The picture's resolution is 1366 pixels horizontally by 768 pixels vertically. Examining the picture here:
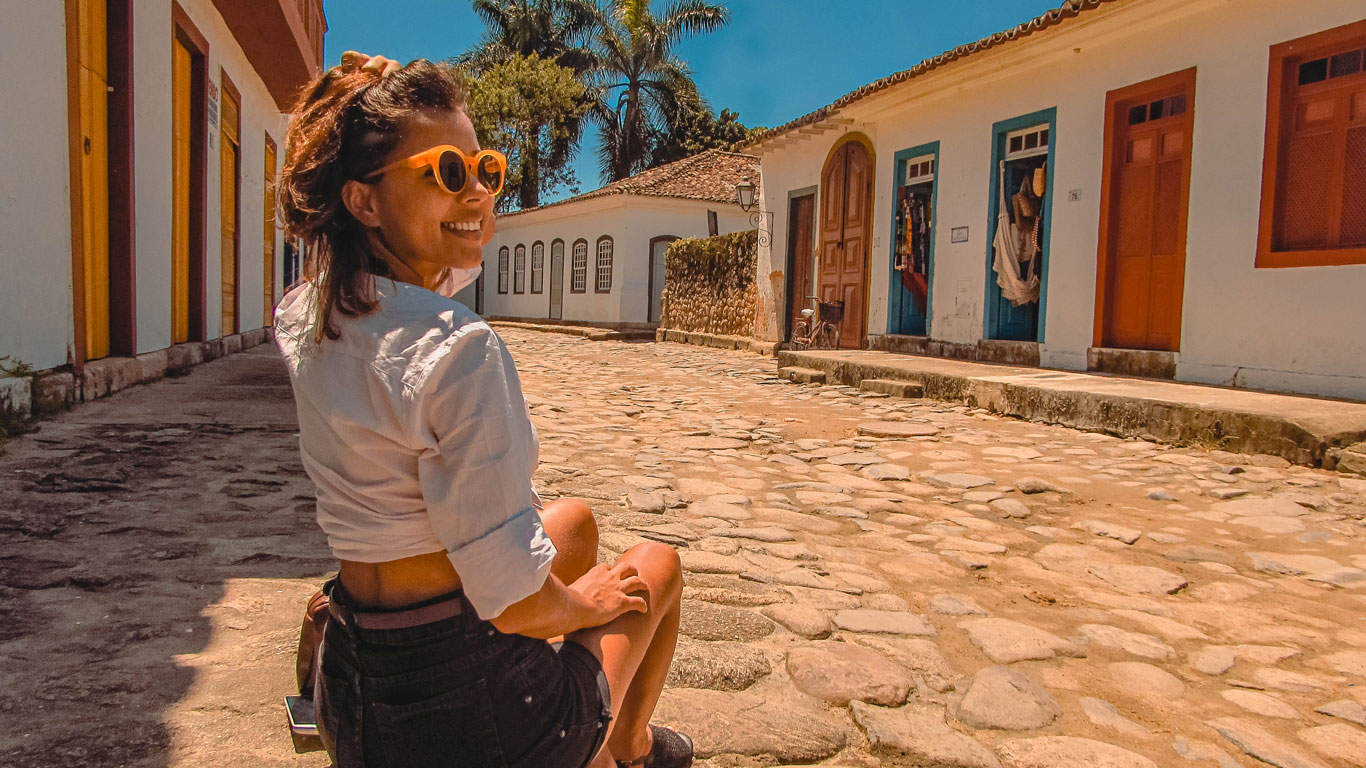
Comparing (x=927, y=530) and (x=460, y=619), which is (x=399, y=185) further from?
(x=927, y=530)

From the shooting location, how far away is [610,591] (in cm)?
140

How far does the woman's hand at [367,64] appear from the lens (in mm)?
1295

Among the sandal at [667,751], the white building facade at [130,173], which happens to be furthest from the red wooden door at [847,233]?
the sandal at [667,751]

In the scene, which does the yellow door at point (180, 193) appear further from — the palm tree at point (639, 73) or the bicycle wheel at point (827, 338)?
the palm tree at point (639, 73)

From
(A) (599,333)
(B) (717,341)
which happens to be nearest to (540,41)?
(A) (599,333)

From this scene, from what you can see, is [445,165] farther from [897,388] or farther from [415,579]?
[897,388]

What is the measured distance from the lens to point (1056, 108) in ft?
31.7

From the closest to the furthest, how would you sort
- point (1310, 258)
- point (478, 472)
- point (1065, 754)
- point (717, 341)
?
1. point (478, 472)
2. point (1065, 754)
3. point (1310, 258)
4. point (717, 341)

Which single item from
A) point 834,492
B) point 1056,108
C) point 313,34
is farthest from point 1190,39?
point 313,34

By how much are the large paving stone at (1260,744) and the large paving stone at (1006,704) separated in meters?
0.35

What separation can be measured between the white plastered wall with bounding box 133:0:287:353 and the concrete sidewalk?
5.59 meters

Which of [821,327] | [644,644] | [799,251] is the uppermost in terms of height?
[799,251]

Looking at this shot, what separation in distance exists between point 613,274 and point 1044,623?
21288mm

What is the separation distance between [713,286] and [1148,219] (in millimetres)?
9770
